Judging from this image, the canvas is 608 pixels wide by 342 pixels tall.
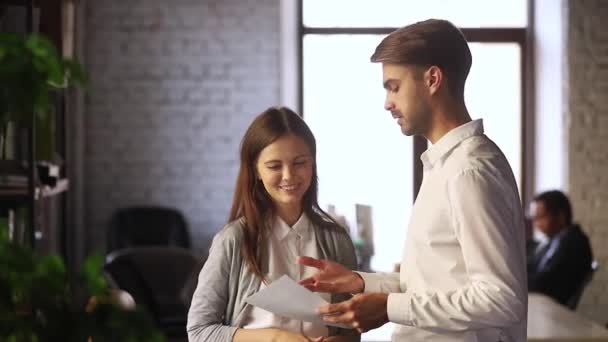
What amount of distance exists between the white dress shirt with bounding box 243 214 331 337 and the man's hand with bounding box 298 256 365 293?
0.40 feet

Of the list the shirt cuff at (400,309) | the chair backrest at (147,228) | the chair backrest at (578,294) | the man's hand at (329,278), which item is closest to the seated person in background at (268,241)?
the man's hand at (329,278)

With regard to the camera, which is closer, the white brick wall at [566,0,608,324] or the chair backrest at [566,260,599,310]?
the chair backrest at [566,260,599,310]

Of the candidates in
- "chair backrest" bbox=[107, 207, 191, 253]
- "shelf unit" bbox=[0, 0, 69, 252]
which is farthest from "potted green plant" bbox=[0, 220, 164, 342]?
"chair backrest" bbox=[107, 207, 191, 253]

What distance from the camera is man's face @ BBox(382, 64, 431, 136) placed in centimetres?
172

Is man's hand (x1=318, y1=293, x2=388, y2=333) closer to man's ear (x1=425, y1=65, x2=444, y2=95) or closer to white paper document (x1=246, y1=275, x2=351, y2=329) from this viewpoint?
white paper document (x1=246, y1=275, x2=351, y2=329)

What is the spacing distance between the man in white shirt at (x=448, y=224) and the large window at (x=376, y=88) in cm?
530

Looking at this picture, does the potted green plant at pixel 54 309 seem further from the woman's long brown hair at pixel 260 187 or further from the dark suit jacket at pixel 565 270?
the dark suit jacket at pixel 565 270

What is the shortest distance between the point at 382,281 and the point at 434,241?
274 mm

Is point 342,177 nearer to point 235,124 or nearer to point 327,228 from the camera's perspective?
point 235,124

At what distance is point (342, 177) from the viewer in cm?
709

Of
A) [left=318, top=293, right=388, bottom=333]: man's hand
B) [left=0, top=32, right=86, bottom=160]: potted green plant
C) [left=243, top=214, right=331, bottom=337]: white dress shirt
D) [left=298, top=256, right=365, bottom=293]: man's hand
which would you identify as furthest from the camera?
[left=243, top=214, right=331, bottom=337]: white dress shirt

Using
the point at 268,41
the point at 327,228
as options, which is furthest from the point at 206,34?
the point at 327,228

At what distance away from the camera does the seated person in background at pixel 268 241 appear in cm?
190

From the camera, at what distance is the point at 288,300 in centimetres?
175
